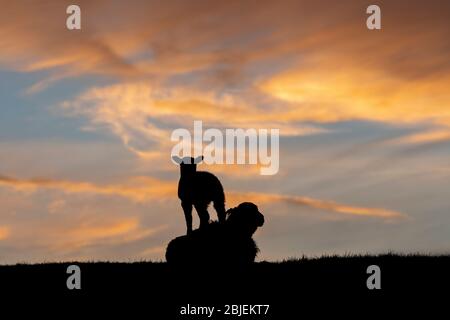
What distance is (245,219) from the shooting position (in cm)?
2241

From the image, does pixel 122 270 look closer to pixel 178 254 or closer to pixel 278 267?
pixel 178 254

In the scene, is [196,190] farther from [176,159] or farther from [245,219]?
[245,219]

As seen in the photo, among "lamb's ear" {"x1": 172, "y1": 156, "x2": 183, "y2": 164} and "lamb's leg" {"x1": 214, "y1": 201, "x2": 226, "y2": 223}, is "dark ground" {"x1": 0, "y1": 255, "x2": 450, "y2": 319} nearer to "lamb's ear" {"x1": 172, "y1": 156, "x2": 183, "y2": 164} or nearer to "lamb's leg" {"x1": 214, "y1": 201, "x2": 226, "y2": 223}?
"lamb's leg" {"x1": 214, "y1": 201, "x2": 226, "y2": 223}

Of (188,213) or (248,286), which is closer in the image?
(248,286)

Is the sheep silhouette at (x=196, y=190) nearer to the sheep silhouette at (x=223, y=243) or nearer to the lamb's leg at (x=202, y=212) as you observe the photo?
the lamb's leg at (x=202, y=212)

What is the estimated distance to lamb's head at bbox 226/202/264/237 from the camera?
22.3 m

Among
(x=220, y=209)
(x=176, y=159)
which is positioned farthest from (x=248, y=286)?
(x=176, y=159)

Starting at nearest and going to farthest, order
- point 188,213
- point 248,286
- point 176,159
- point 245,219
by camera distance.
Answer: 1. point 248,286
2. point 245,219
3. point 176,159
4. point 188,213

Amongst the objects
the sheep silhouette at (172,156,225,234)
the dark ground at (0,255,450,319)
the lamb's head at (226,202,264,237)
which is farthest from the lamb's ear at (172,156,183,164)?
the dark ground at (0,255,450,319)

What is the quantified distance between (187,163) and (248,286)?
4.50 meters

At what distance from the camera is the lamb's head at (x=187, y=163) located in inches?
928

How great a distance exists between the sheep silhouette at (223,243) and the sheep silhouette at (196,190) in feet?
4.32
